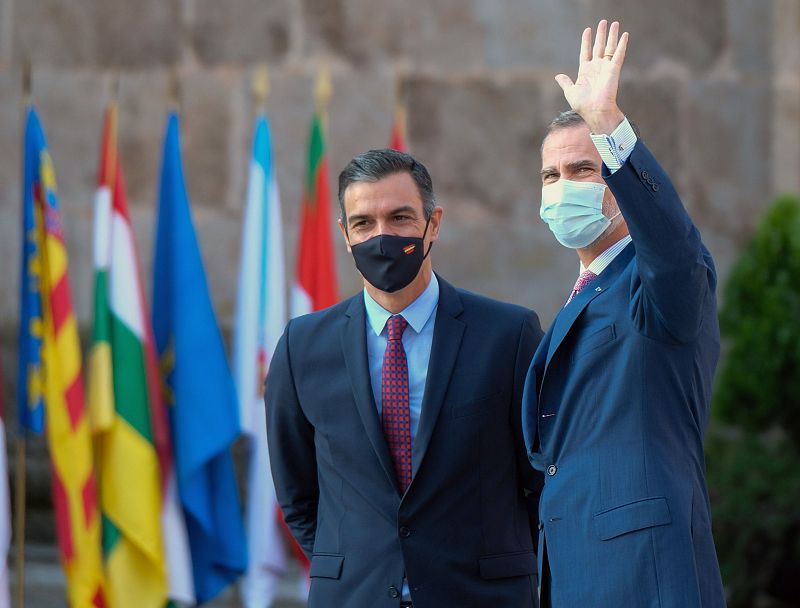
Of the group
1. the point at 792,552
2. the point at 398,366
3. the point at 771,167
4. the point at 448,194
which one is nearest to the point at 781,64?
the point at 771,167

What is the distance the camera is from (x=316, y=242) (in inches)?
230

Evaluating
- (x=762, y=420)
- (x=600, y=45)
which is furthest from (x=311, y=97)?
(x=600, y=45)

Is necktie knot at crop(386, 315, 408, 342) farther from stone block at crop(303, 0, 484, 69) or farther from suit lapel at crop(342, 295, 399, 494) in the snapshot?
stone block at crop(303, 0, 484, 69)

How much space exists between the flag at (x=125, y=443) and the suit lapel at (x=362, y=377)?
2.10 metres

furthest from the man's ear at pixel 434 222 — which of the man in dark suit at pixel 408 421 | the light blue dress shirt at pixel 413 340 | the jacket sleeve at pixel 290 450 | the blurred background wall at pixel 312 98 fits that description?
the blurred background wall at pixel 312 98

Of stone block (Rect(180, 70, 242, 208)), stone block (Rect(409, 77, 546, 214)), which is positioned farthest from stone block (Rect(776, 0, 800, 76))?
stone block (Rect(180, 70, 242, 208))

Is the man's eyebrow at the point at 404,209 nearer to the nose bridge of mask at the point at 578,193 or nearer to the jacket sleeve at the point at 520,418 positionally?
the jacket sleeve at the point at 520,418

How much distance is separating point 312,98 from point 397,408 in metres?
4.06

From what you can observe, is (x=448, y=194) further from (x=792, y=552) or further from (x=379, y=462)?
(x=379, y=462)

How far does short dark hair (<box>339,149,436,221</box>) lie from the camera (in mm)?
3197

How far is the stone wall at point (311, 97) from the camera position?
6863 mm

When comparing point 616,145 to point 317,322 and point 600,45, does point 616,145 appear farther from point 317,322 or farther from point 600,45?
point 317,322

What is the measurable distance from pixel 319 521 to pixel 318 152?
2933 mm

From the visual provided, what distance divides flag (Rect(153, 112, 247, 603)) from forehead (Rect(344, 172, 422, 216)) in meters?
2.23
